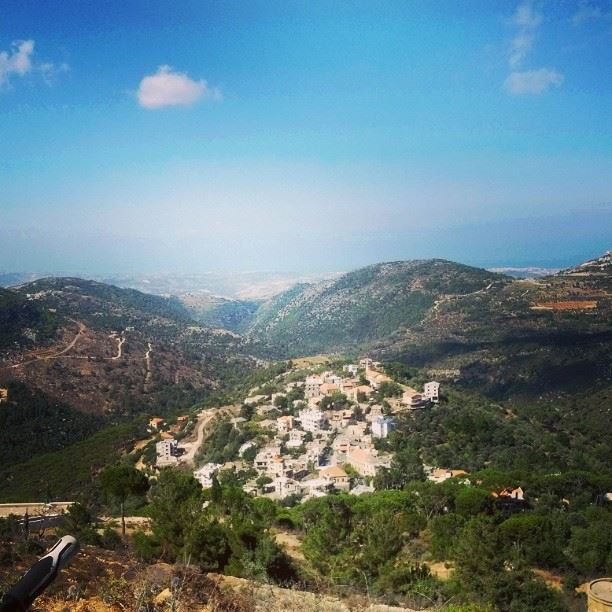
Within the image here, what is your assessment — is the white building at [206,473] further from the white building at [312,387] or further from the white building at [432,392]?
the white building at [432,392]

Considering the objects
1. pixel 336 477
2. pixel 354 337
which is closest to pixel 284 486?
pixel 336 477

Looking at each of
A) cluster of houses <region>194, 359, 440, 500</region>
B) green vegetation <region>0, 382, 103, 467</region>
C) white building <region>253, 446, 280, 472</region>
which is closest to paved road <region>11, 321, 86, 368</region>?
green vegetation <region>0, 382, 103, 467</region>

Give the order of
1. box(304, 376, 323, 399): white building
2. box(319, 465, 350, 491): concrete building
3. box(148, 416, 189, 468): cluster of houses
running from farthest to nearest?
box(304, 376, 323, 399): white building, box(148, 416, 189, 468): cluster of houses, box(319, 465, 350, 491): concrete building

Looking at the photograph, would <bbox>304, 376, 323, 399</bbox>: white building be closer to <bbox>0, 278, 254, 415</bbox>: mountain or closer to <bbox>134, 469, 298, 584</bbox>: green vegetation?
<bbox>0, 278, 254, 415</bbox>: mountain

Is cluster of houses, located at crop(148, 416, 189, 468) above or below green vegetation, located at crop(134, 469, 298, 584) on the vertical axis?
below

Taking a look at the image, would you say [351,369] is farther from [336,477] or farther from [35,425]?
[35,425]

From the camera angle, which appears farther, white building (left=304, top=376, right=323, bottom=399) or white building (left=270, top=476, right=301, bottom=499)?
white building (left=304, top=376, right=323, bottom=399)
